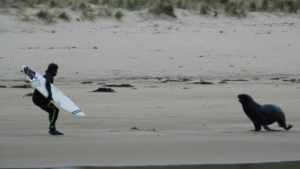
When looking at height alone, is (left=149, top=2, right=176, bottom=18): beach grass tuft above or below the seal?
below

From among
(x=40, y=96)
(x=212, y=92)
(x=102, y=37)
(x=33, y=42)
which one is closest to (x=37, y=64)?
(x=33, y=42)

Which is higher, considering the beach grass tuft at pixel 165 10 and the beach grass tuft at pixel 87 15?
the beach grass tuft at pixel 165 10

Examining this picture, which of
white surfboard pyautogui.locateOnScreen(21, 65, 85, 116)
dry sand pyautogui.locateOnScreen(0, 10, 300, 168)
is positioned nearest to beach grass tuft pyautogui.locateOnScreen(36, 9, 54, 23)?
dry sand pyautogui.locateOnScreen(0, 10, 300, 168)

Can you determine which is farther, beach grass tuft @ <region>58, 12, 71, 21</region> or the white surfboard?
beach grass tuft @ <region>58, 12, 71, 21</region>

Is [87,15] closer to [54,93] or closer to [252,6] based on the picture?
[252,6]

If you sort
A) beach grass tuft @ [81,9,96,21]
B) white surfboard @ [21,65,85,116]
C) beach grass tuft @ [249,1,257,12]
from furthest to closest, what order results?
beach grass tuft @ [249,1,257,12]
beach grass tuft @ [81,9,96,21]
white surfboard @ [21,65,85,116]

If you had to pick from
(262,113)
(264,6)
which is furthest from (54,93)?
(264,6)

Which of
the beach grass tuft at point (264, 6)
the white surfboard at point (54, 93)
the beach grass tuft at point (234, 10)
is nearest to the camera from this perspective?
the white surfboard at point (54, 93)

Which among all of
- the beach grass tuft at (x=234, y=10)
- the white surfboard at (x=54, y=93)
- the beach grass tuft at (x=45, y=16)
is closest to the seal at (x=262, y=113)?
the white surfboard at (x=54, y=93)

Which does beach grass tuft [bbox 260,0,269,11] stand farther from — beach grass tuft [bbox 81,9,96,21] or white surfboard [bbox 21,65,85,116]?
white surfboard [bbox 21,65,85,116]

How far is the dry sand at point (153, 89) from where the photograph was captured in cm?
730

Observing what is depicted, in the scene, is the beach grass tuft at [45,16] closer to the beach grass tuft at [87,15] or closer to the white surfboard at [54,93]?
the beach grass tuft at [87,15]

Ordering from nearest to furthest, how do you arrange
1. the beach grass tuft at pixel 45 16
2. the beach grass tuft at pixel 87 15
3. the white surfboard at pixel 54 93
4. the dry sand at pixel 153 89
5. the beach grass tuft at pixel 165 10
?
the dry sand at pixel 153 89 < the white surfboard at pixel 54 93 < the beach grass tuft at pixel 45 16 < the beach grass tuft at pixel 87 15 < the beach grass tuft at pixel 165 10

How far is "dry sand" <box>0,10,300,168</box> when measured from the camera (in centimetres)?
730
